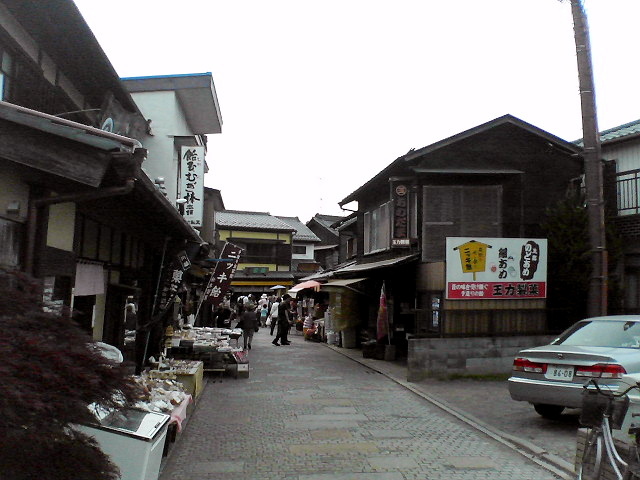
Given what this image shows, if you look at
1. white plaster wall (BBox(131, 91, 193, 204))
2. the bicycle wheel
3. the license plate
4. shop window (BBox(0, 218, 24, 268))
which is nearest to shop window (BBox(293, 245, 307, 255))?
white plaster wall (BBox(131, 91, 193, 204))

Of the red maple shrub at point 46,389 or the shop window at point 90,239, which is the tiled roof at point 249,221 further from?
the red maple shrub at point 46,389

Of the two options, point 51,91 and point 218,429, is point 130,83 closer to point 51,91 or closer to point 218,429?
point 51,91

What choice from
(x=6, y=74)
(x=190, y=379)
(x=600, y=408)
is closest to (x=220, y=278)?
(x=190, y=379)

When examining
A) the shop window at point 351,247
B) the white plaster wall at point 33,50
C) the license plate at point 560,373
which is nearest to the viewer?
the white plaster wall at point 33,50

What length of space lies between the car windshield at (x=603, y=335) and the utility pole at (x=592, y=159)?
1.17m

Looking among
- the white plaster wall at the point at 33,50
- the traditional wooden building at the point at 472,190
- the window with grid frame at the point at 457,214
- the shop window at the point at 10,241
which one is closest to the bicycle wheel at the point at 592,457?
the shop window at the point at 10,241

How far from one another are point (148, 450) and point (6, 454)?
2.03m

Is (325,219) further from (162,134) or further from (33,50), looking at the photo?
(33,50)

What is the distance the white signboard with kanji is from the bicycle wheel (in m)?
8.84

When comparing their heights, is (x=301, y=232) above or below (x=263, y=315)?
above

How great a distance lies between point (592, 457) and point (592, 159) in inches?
265

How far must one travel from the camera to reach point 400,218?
17016 millimetres

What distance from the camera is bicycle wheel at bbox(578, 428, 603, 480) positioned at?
5027mm

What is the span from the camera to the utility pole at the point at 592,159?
10430 millimetres
